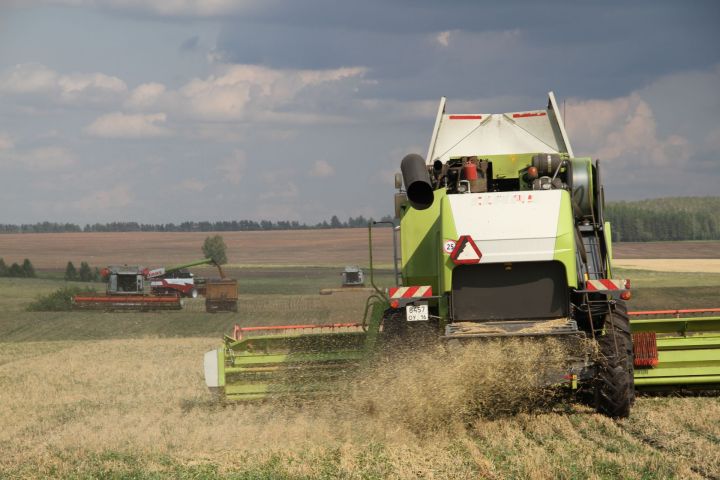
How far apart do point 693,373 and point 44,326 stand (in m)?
24.5

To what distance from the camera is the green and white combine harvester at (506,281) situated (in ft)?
30.2

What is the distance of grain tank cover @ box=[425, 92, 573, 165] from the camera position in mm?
11680

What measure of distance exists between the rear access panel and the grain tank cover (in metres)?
2.61

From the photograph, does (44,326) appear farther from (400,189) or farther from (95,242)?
(95,242)

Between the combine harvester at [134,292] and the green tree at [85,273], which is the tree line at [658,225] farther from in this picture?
the combine harvester at [134,292]

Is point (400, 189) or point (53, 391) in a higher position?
point (400, 189)

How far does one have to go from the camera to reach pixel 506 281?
9266mm

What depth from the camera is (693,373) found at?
36.3ft

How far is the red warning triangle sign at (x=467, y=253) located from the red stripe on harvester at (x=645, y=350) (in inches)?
110

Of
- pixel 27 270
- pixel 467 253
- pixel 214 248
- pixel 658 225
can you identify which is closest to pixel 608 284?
pixel 467 253

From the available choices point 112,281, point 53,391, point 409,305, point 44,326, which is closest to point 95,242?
point 112,281

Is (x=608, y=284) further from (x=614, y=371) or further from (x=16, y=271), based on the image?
(x=16, y=271)

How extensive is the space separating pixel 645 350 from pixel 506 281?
8.37ft

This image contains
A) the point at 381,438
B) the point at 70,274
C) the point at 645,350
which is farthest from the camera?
the point at 70,274
